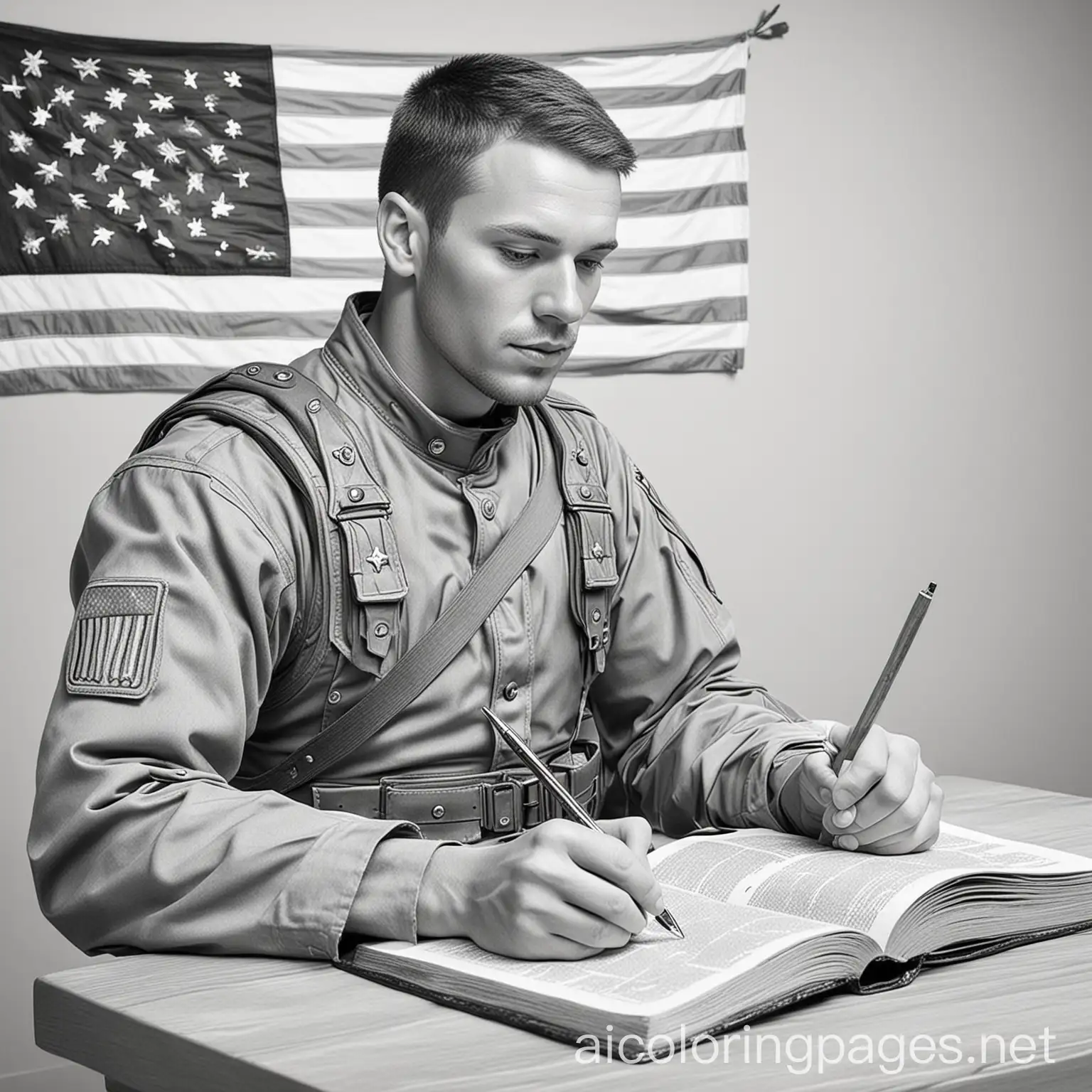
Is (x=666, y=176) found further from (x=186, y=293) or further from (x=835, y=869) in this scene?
(x=835, y=869)

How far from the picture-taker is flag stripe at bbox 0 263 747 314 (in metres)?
3.17

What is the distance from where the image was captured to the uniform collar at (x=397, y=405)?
181 cm

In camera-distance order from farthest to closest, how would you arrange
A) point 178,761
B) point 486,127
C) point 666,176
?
point 666,176, point 486,127, point 178,761

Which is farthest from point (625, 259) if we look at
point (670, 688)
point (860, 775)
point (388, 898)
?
point (388, 898)

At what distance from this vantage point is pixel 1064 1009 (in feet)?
3.79

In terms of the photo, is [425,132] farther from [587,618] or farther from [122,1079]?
[122,1079]

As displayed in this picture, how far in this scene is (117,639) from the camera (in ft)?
4.77

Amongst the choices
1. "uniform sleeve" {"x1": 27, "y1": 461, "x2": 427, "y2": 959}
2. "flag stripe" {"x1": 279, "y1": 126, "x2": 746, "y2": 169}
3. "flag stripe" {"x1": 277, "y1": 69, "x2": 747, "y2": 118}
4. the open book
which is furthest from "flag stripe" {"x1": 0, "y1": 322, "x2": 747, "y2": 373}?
the open book

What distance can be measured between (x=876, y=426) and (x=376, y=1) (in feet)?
5.91

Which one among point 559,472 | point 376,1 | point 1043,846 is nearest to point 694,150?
point 376,1

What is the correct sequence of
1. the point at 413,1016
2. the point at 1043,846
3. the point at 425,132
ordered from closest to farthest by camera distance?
the point at 413,1016
the point at 1043,846
the point at 425,132

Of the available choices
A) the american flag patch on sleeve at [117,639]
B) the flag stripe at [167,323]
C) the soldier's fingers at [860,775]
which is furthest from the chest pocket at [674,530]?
the flag stripe at [167,323]

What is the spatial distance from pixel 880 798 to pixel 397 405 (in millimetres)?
720

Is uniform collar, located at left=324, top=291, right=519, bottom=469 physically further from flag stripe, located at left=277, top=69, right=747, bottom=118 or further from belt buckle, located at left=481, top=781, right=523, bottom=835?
flag stripe, located at left=277, top=69, right=747, bottom=118
